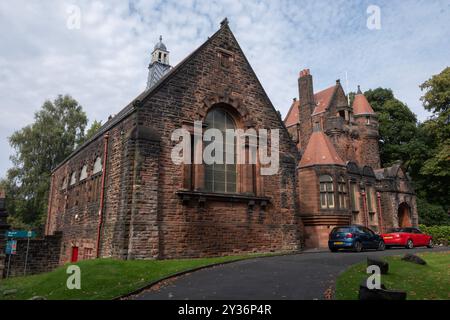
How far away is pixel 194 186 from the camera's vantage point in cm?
1559

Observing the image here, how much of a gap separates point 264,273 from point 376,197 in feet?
77.9

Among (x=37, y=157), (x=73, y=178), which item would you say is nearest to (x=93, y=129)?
(x=37, y=157)

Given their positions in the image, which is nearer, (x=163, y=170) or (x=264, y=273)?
(x=264, y=273)

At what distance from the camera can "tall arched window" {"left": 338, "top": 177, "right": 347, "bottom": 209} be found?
25.0m

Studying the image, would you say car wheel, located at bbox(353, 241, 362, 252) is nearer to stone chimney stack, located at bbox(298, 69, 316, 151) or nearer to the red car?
the red car

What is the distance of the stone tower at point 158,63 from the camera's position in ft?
117

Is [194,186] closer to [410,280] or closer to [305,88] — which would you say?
[410,280]

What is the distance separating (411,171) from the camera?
44188 mm

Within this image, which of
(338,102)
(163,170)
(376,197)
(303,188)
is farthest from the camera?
(338,102)

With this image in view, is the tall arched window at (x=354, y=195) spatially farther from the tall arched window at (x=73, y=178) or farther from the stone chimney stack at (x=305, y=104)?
the tall arched window at (x=73, y=178)

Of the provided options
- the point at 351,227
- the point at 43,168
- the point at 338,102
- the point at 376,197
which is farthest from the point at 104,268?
the point at 43,168

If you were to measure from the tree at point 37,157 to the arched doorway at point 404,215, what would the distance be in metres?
37.2

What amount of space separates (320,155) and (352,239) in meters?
8.57
